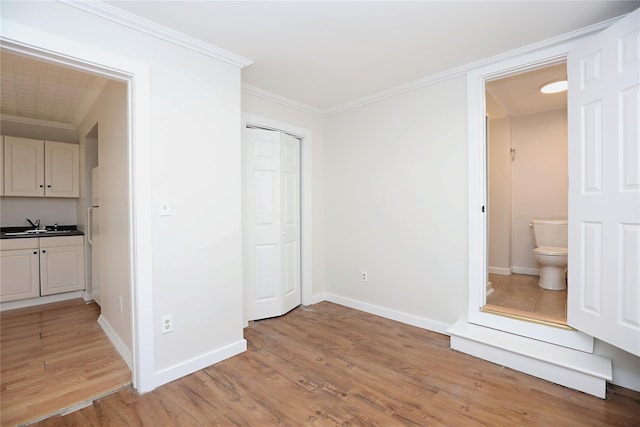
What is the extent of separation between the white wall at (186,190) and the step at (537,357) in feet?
6.22

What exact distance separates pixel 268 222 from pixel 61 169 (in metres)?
3.21

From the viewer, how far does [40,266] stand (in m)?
3.75

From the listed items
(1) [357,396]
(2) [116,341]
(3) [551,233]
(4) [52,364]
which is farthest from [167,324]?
(3) [551,233]

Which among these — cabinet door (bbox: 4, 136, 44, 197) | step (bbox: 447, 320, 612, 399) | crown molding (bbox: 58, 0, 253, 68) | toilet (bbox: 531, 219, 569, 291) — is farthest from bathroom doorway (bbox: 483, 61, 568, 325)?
cabinet door (bbox: 4, 136, 44, 197)

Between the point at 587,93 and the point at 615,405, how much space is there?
6.38ft

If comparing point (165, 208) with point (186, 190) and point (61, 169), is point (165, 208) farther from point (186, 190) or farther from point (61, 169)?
point (61, 169)

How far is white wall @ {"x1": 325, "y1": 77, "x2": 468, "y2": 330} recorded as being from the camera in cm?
275

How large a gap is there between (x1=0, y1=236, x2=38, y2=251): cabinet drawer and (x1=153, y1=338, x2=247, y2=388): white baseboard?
120 inches

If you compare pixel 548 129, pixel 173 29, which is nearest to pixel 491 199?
pixel 548 129

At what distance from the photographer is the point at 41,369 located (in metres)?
2.24

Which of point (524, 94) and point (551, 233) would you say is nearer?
point (524, 94)

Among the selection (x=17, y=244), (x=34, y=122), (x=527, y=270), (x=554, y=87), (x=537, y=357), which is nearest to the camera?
(x=537, y=357)

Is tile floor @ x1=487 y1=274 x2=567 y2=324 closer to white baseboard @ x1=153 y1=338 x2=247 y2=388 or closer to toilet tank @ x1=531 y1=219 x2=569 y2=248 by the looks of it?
toilet tank @ x1=531 y1=219 x2=569 y2=248

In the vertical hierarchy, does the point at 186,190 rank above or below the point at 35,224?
above
